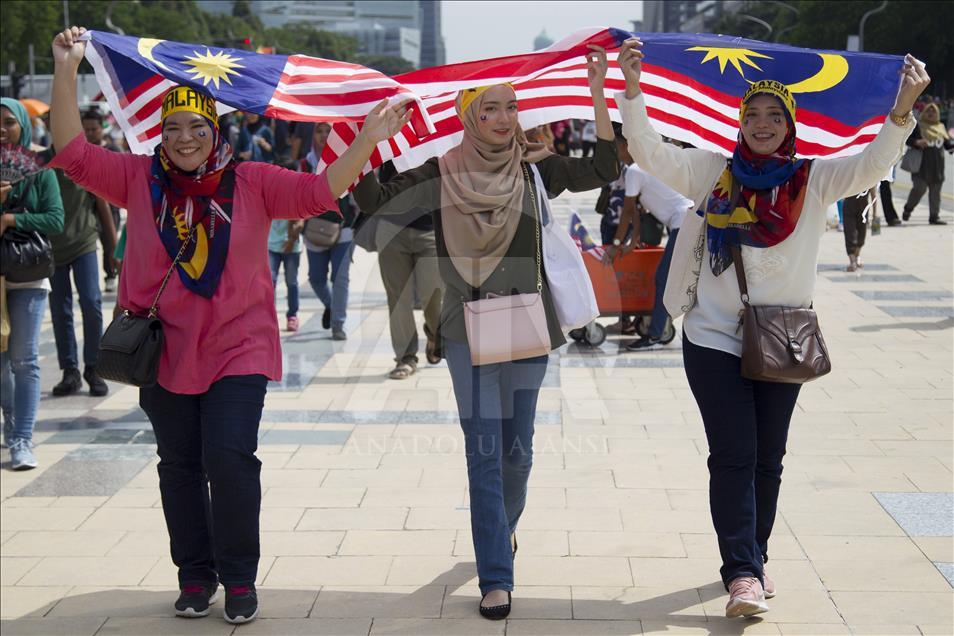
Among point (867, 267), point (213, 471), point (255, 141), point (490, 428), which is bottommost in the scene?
point (867, 267)

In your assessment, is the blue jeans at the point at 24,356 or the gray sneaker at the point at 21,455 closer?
the gray sneaker at the point at 21,455

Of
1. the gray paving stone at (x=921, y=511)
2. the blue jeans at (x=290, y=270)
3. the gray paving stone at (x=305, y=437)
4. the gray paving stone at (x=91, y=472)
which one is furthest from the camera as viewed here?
the blue jeans at (x=290, y=270)

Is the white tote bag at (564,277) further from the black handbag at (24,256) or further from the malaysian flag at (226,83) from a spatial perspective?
the black handbag at (24,256)

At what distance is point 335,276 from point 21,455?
403cm

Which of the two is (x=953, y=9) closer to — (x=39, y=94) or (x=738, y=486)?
(x=39, y=94)

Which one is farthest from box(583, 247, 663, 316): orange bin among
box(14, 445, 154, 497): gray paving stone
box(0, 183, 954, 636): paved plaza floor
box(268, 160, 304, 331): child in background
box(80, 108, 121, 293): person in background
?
box(14, 445, 154, 497): gray paving stone

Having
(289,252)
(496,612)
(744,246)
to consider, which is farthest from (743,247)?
(289,252)

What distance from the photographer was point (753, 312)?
3986 millimetres

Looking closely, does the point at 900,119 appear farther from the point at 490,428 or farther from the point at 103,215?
the point at 103,215

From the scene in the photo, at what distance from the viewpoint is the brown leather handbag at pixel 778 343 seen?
3.92 meters

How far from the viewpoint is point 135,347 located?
13.0ft

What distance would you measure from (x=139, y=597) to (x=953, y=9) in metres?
57.1

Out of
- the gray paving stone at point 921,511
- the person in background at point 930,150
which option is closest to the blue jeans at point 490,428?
the gray paving stone at point 921,511

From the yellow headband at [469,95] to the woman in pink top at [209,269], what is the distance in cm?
25
